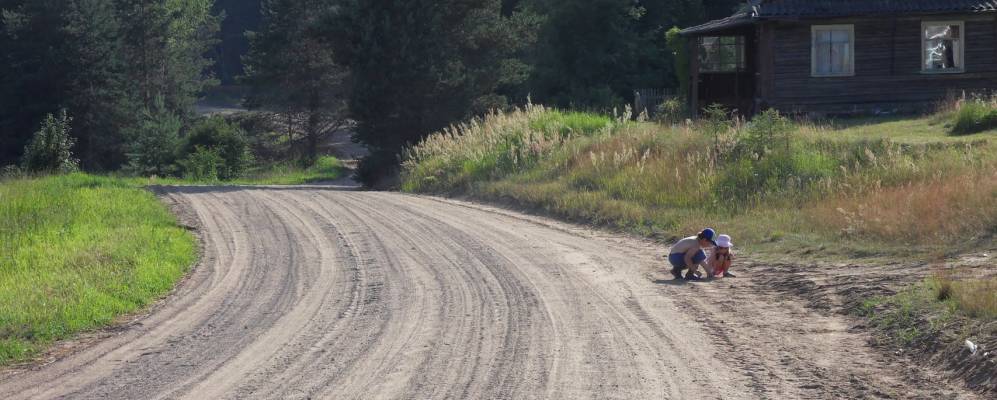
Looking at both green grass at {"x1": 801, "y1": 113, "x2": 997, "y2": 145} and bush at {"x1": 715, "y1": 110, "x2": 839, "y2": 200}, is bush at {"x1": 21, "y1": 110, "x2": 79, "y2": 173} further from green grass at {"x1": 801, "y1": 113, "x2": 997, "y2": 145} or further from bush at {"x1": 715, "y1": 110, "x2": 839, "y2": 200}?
green grass at {"x1": 801, "y1": 113, "x2": 997, "y2": 145}

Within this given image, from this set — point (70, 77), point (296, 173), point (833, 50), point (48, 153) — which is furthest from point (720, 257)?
point (70, 77)

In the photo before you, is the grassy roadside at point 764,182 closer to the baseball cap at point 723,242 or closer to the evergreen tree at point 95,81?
the baseball cap at point 723,242

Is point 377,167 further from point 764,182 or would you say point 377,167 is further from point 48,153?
point 764,182

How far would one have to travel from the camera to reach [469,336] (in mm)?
9500

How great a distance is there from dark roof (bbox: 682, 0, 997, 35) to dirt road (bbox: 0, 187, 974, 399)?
1691 cm

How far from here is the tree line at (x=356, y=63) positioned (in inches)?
1460

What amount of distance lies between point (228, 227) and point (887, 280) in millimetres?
11434

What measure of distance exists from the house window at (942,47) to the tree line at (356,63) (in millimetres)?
14389

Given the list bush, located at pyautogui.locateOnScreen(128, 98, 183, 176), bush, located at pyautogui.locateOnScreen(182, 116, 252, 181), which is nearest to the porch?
bush, located at pyautogui.locateOnScreen(182, 116, 252, 181)

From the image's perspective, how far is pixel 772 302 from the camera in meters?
10.9

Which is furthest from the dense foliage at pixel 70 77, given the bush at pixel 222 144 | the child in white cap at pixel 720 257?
the child in white cap at pixel 720 257

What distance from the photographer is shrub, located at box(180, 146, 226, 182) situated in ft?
154

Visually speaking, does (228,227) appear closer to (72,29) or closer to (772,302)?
(772,302)

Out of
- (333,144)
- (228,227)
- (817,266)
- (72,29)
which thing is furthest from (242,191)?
(333,144)
